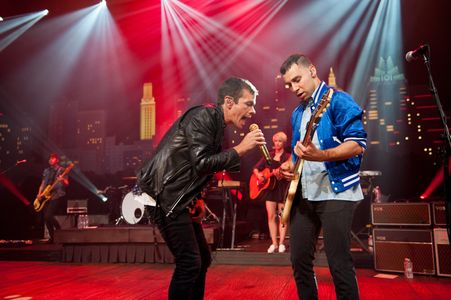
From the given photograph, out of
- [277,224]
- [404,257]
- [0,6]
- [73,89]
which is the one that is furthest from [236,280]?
[73,89]

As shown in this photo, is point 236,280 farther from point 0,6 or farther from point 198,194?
point 0,6

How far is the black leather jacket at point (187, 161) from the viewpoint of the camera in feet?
6.67

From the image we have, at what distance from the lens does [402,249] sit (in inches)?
185

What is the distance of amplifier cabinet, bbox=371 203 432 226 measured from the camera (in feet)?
15.3

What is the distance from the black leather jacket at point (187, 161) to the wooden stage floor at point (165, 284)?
2.01m

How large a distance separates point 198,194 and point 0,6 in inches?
386

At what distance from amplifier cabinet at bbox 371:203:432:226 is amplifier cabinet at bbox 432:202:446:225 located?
0.06m

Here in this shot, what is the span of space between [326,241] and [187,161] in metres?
0.94

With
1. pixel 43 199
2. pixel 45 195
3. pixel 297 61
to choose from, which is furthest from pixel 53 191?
pixel 297 61

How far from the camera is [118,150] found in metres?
12.7

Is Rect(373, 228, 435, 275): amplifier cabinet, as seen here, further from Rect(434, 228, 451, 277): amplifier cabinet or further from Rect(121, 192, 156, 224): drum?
Rect(121, 192, 156, 224): drum

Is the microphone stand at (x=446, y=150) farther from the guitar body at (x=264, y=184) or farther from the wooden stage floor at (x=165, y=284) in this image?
the guitar body at (x=264, y=184)

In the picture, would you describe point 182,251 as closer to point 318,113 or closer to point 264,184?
point 318,113

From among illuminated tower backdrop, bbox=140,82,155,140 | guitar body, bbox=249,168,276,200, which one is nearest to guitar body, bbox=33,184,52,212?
illuminated tower backdrop, bbox=140,82,155,140
